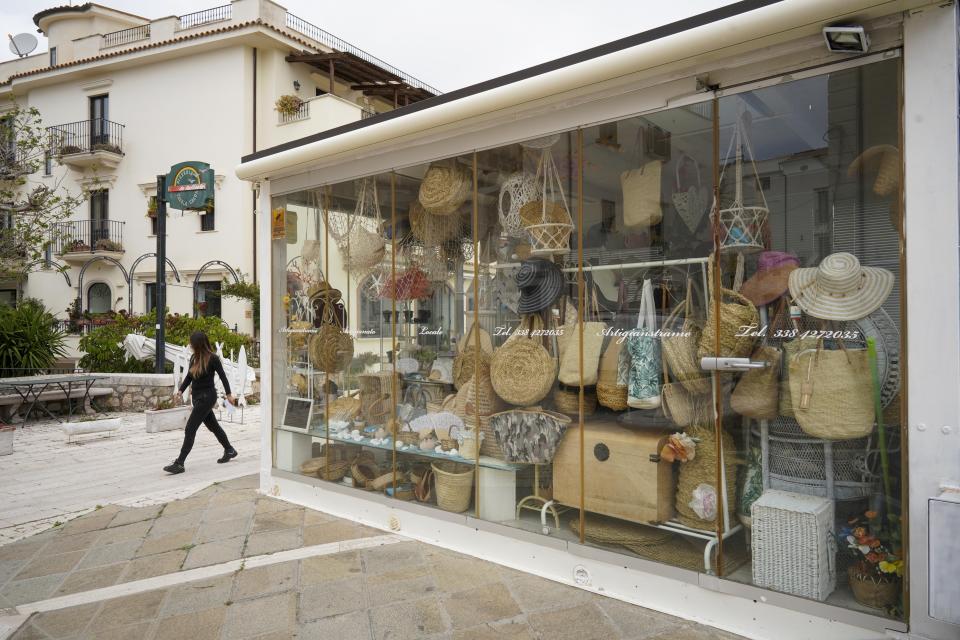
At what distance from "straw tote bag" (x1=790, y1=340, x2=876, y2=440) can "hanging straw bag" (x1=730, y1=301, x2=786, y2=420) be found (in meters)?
0.08

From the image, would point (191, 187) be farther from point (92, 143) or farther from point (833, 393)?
point (92, 143)

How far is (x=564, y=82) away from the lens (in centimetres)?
347

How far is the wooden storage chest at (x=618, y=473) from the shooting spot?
11.3ft

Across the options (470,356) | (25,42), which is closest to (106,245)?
(25,42)

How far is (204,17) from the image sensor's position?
22.8 metres

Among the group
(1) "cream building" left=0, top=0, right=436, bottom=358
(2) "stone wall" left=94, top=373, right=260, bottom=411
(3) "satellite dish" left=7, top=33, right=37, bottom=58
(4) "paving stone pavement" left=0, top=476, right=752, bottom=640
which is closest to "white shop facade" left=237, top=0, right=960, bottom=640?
(4) "paving stone pavement" left=0, top=476, right=752, bottom=640

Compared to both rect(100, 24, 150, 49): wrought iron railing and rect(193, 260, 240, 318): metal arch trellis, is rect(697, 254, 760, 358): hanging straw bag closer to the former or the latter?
rect(193, 260, 240, 318): metal arch trellis

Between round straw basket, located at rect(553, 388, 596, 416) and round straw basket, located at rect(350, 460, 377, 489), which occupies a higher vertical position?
round straw basket, located at rect(553, 388, 596, 416)

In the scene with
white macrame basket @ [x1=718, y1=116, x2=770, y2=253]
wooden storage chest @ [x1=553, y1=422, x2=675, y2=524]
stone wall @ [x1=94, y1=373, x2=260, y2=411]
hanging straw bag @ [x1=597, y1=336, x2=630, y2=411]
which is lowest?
stone wall @ [x1=94, y1=373, x2=260, y2=411]

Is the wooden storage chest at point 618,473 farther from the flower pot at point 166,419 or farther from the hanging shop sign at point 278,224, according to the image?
the flower pot at point 166,419

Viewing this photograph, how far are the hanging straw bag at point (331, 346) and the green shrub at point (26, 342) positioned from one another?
933cm

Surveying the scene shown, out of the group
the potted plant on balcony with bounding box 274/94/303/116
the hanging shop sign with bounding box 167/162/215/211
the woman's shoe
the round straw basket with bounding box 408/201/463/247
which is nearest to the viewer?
the round straw basket with bounding box 408/201/463/247

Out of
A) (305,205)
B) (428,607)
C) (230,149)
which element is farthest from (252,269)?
(428,607)

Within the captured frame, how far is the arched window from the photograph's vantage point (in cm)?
2381
